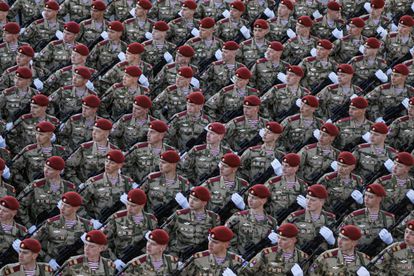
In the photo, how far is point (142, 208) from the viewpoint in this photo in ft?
37.5

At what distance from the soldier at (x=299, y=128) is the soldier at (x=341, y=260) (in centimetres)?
246

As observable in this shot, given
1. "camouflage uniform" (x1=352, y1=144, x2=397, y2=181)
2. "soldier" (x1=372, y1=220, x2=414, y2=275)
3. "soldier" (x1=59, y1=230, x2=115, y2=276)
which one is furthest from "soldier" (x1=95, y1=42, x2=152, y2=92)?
"soldier" (x1=372, y1=220, x2=414, y2=275)

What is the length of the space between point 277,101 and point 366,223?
2.68m

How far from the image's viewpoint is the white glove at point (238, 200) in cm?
1194

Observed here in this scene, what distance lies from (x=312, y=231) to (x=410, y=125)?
2.65m

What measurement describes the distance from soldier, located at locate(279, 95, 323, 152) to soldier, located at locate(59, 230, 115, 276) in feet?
11.4

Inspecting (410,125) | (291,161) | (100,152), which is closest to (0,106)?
(100,152)

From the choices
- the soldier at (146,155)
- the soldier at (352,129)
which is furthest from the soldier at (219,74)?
the soldier at (146,155)

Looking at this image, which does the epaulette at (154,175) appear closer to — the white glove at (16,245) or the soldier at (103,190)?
the soldier at (103,190)

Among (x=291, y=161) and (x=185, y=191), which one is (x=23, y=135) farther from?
(x=291, y=161)

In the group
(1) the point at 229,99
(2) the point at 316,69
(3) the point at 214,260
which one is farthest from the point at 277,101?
(3) the point at 214,260

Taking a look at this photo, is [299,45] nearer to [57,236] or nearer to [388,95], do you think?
[388,95]

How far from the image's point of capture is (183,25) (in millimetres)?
15461

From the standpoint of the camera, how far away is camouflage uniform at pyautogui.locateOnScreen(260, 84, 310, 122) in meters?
13.9
